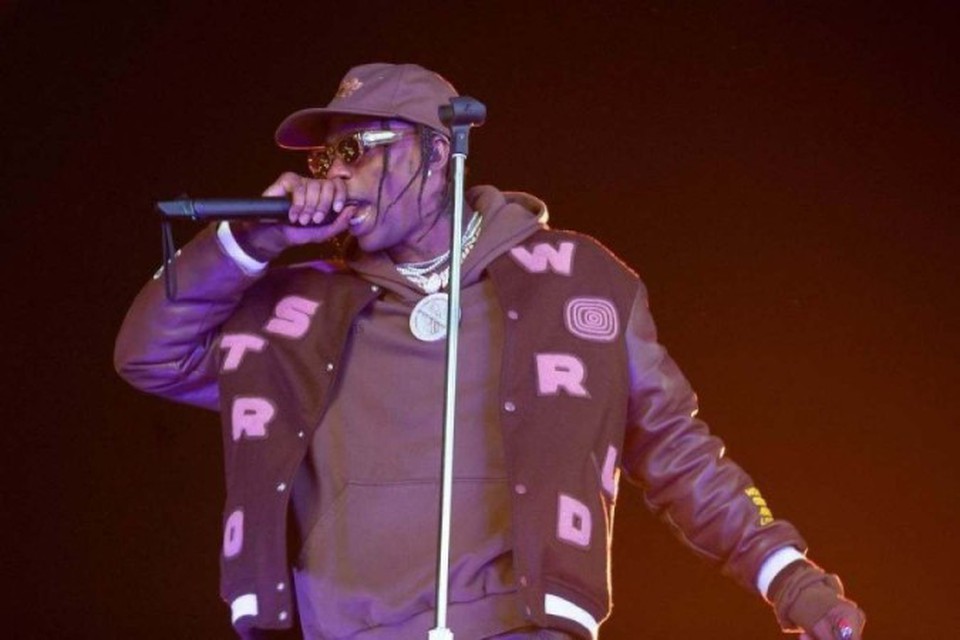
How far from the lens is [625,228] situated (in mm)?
3520

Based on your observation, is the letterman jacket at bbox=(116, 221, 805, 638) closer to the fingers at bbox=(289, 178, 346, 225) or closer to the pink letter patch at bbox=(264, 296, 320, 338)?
the pink letter patch at bbox=(264, 296, 320, 338)

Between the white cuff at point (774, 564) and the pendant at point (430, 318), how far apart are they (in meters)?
0.62

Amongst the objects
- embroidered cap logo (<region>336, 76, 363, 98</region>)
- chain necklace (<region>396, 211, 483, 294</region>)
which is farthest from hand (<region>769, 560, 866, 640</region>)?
embroidered cap logo (<region>336, 76, 363, 98</region>)

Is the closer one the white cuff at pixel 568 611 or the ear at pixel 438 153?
the white cuff at pixel 568 611

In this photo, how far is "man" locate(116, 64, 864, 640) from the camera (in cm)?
227

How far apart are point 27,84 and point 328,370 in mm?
1618

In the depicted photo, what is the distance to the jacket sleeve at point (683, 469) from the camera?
2.48 m

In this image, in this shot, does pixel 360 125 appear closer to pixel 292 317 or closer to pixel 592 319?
pixel 292 317

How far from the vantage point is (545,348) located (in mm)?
2451

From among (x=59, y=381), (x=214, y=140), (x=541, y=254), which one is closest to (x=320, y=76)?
(x=214, y=140)

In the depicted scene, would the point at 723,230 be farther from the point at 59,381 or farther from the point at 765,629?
the point at 59,381

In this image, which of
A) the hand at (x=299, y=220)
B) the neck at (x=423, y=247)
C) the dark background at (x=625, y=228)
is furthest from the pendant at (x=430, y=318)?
the dark background at (x=625, y=228)

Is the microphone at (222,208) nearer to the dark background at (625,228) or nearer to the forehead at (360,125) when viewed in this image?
the forehead at (360,125)

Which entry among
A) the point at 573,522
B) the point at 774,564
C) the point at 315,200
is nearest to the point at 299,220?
the point at 315,200
